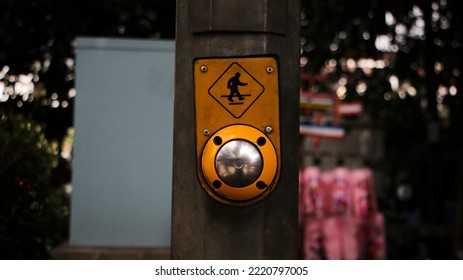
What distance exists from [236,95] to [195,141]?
0.64 feet

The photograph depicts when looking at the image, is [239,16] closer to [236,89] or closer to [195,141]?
[236,89]

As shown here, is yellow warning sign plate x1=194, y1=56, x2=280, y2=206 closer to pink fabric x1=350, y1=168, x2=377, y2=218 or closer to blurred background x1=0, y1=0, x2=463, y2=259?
blurred background x1=0, y1=0, x2=463, y2=259

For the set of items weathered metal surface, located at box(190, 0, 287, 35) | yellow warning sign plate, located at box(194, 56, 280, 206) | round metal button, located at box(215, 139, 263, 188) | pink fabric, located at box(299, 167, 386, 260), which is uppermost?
weathered metal surface, located at box(190, 0, 287, 35)

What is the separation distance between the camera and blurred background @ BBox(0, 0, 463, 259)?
5.79 m

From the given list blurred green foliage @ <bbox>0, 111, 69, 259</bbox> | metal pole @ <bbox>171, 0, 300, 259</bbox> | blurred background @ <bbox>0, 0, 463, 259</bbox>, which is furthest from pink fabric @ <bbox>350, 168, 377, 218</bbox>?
metal pole @ <bbox>171, 0, 300, 259</bbox>

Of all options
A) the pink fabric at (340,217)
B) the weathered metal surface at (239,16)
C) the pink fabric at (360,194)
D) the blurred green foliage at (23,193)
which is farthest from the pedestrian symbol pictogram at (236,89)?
the pink fabric at (360,194)

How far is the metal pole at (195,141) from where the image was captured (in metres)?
2.57

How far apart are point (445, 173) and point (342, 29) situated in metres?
13.6

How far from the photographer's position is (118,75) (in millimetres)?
5309

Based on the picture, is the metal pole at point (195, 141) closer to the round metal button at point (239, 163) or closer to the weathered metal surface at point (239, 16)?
the weathered metal surface at point (239, 16)

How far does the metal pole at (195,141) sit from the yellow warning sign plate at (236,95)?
3 cm
